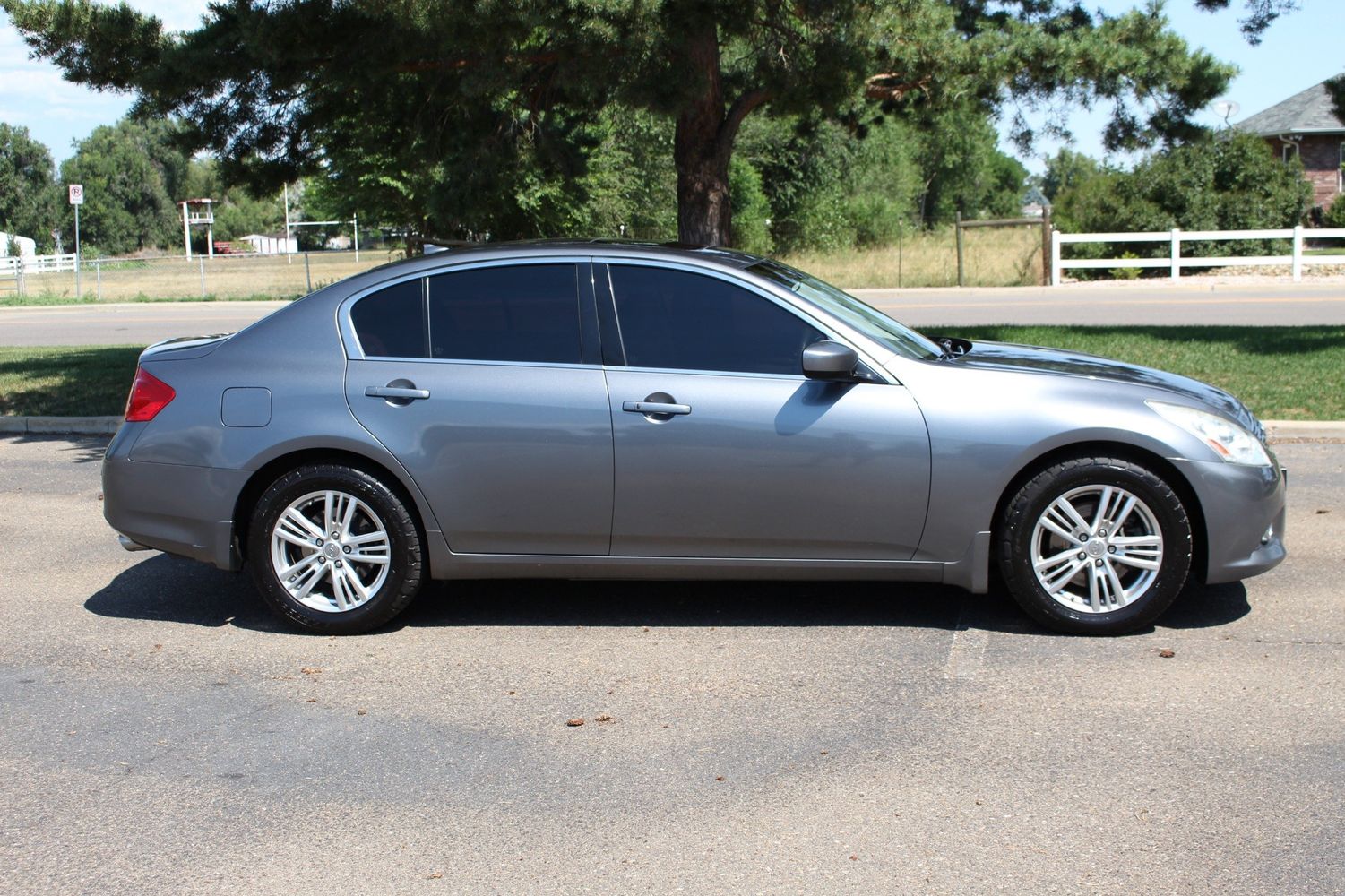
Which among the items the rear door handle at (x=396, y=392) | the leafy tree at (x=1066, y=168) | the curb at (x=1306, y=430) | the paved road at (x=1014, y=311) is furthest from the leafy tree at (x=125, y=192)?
the rear door handle at (x=396, y=392)

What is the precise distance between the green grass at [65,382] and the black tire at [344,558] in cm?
739

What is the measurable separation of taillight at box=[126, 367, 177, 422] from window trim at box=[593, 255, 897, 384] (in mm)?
1980

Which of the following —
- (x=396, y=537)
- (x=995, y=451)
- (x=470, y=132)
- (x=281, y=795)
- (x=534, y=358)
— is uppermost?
(x=470, y=132)

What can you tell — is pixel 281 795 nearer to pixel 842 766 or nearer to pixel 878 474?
pixel 842 766

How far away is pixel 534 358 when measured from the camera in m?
5.80

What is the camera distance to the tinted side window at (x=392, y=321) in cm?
591

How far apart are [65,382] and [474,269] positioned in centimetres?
968

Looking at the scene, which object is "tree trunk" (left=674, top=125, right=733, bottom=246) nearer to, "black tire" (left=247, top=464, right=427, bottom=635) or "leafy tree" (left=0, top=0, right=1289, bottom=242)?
"leafy tree" (left=0, top=0, right=1289, bottom=242)

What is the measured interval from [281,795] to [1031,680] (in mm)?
2764

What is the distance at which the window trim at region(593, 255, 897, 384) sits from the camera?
5.66 meters

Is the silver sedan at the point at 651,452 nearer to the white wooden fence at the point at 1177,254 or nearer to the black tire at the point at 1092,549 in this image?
the black tire at the point at 1092,549

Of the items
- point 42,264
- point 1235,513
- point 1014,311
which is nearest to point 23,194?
point 42,264

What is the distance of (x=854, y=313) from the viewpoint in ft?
20.5

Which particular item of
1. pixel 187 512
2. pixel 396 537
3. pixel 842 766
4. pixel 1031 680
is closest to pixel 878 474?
pixel 1031 680
